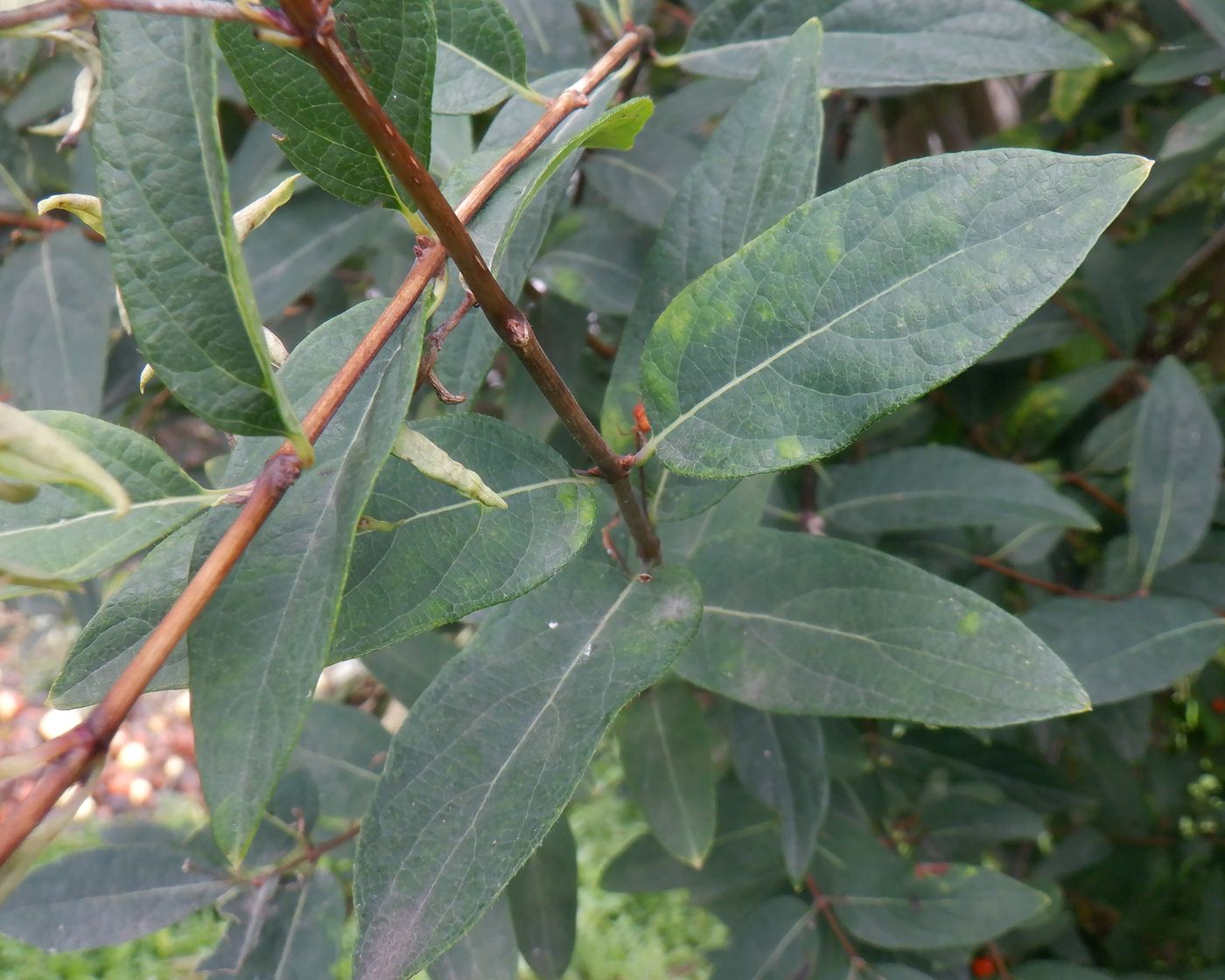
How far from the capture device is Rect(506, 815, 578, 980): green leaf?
1.04 metres

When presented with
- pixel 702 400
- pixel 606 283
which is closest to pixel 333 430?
pixel 702 400

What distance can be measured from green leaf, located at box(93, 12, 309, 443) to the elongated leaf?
6.3 inches

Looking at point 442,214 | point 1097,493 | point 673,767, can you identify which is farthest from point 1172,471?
point 442,214

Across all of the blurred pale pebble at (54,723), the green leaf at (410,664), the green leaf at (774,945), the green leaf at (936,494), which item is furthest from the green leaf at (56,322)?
the blurred pale pebble at (54,723)

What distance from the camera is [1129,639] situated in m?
1.03

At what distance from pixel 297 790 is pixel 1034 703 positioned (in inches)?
31.5

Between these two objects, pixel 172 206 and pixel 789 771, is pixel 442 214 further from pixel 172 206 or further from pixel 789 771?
pixel 789 771

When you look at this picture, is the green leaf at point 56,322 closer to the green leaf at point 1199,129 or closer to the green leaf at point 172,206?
the green leaf at point 172,206

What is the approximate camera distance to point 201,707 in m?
0.44

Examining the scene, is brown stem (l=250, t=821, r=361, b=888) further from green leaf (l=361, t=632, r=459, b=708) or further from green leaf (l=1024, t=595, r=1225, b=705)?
green leaf (l=1024, t=595, r=1225, b=705)

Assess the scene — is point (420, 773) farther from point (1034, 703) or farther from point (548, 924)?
point (548, 924)

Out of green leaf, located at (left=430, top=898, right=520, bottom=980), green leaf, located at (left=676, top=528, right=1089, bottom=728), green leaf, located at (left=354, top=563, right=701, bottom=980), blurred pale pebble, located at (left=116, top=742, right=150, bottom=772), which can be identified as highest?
green leaf, located at (left=354, top=563, right=701, bottom=980)

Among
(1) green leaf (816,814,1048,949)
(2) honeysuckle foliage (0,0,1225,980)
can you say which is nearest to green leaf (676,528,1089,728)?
(2) honeysuckle foliage (0,0,1225,980)

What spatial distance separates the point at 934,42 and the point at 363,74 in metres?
0.57
